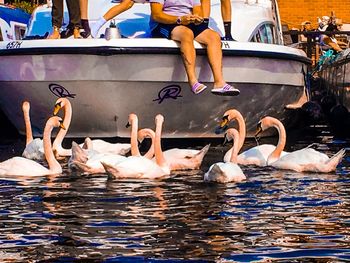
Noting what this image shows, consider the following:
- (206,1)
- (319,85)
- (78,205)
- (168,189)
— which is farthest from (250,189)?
(319,85)

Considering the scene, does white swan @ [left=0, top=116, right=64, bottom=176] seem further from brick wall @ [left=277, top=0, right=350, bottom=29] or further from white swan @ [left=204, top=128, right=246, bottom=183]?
brick wall @ [left=277, top=0, right=350, bottom=29]

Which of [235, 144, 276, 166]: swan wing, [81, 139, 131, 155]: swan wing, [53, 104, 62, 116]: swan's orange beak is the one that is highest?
[53, 104, 62, 116]: swan's orange beak

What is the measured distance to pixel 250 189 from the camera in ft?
29.1

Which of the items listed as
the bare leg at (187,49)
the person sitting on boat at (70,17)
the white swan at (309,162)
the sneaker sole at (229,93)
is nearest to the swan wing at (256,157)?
the white swan at (309,162)

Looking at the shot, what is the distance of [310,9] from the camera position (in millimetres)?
30312

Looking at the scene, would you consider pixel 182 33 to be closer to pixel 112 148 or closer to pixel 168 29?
→ pixel 168 29

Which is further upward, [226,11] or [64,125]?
[226,11]

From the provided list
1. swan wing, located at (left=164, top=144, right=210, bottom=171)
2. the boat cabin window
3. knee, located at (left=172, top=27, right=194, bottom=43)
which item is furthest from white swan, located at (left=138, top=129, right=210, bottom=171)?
the boat cabin window

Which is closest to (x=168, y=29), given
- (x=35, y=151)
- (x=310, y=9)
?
(x=35, y=151)

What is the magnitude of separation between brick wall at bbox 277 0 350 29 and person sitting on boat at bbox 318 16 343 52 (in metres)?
3.38

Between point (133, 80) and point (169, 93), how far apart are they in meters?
0.47

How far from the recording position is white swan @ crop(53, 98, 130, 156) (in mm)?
A: 11586

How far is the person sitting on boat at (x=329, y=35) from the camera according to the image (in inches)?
913

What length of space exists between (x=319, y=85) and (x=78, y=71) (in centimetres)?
1008
